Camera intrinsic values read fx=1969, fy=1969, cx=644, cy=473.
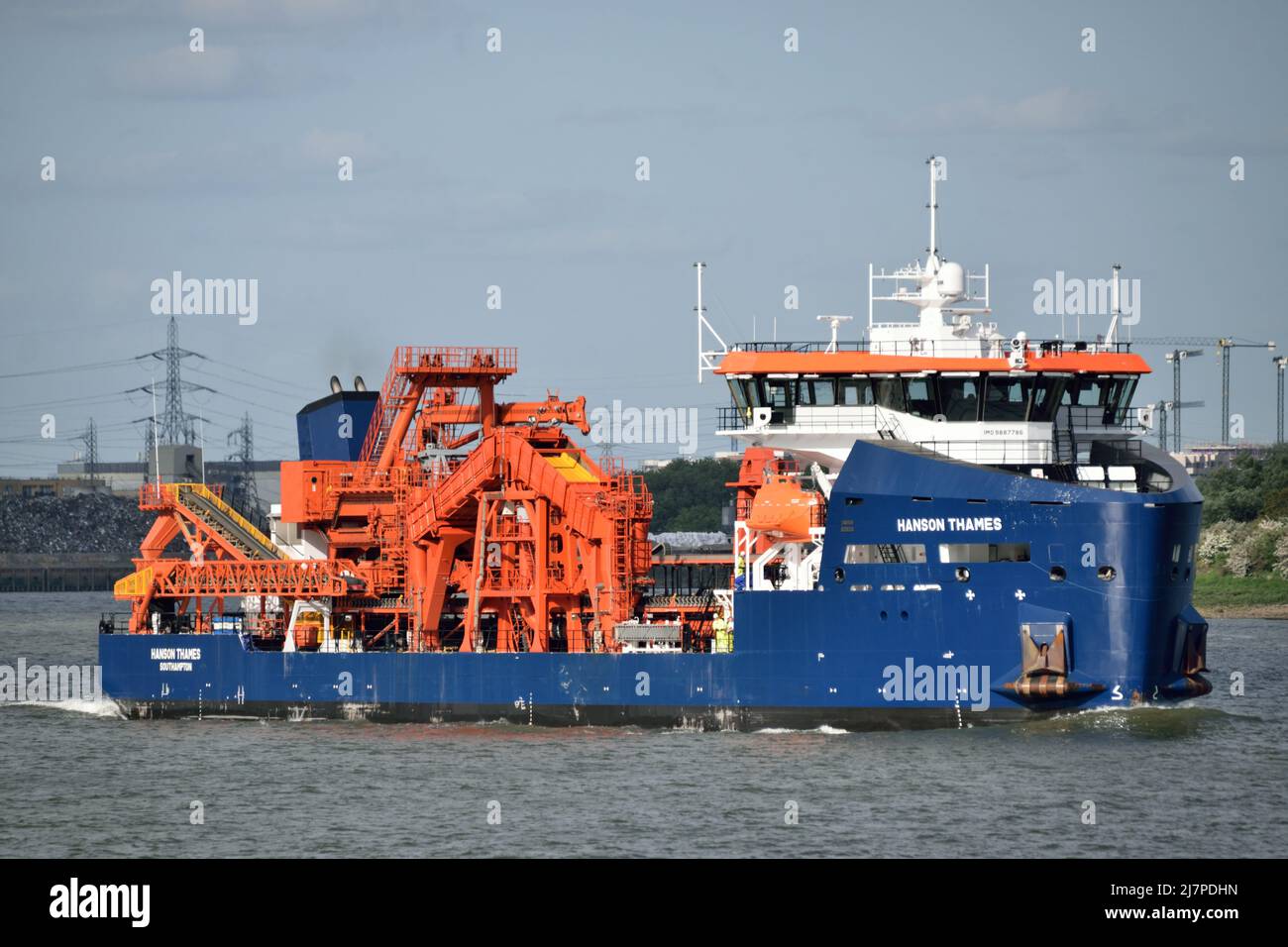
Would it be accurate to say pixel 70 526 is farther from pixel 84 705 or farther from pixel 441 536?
pixel 441 536

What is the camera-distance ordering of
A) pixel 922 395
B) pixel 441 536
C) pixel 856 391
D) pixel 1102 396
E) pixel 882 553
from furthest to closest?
pixel 441 536 < pixel 1102 396 < pixel 856 391 < pixel 922 395 < pixel 882 553

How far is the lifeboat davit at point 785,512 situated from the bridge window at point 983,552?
339 centimetres

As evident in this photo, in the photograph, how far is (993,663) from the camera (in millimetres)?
36062

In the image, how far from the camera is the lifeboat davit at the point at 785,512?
39.0m

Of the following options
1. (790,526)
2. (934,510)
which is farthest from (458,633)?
(934,510)

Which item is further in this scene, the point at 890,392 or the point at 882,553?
the point at 890,392

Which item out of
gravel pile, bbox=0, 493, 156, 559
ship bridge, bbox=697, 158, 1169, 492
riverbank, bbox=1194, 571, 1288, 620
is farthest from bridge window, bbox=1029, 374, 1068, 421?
gravel pile, bbox=0, 493, 156, 559

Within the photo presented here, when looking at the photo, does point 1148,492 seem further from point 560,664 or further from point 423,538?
point 423,538

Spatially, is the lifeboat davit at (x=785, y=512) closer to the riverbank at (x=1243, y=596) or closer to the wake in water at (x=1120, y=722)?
the wake in water at (x=1120, y=722)

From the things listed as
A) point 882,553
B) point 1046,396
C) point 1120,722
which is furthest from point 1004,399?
point 1120,722

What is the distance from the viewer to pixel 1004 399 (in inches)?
1518

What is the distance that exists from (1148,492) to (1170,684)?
3.56 meters

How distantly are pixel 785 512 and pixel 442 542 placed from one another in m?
9.32

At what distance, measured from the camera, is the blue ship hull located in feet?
116
